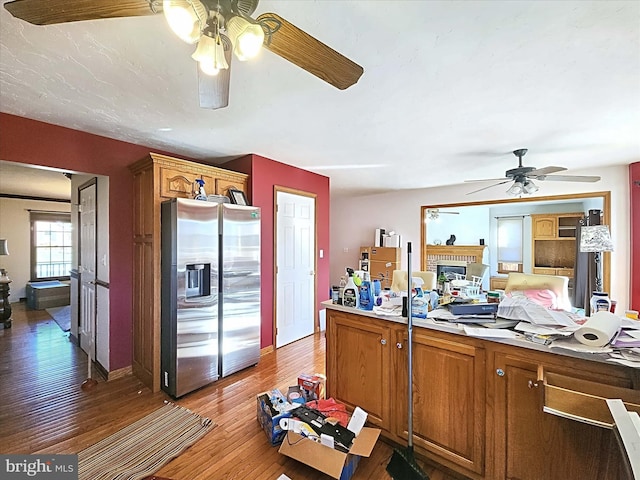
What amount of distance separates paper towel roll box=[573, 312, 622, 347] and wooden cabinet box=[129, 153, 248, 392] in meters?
3.04

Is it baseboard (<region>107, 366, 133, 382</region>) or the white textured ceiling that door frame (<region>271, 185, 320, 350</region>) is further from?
baseboard (<region>107, 366, 133, 382</region>)

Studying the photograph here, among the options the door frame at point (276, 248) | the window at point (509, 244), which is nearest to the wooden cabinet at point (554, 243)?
the window at point (509, 244)

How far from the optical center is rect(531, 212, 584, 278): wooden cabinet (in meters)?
6.27

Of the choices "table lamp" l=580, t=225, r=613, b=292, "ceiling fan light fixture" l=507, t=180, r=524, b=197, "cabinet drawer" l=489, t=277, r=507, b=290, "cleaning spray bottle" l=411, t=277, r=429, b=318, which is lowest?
"cabinet drawer" l=489, t=277, r=507, b=290

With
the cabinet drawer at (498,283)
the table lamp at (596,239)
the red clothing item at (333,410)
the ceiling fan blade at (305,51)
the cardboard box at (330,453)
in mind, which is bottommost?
the cardboard box at (330,453)

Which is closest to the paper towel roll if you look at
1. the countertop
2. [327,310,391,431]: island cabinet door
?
the countertop

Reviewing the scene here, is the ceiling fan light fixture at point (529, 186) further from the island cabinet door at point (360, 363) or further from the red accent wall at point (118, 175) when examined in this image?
the red accent wall at point (118, 175)

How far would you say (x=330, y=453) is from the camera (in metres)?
1.68

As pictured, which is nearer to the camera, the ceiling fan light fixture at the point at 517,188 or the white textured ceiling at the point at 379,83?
the white textured ceiling at the point at 379,83

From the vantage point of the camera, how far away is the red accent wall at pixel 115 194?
2.62 metres

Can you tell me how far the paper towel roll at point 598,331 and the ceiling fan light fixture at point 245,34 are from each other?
1850mm

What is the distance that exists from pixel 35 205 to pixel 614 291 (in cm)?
1063

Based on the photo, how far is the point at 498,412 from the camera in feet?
5.00

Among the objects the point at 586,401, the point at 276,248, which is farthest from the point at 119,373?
the point at 586,401
